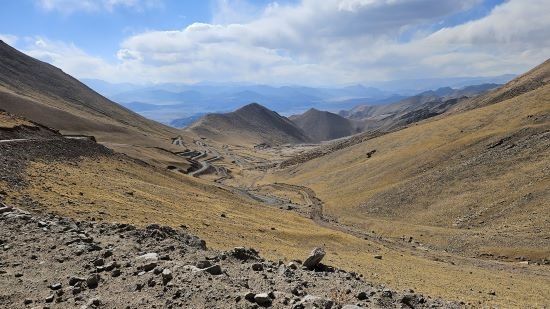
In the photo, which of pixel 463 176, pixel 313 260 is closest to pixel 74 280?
pixel 313 260

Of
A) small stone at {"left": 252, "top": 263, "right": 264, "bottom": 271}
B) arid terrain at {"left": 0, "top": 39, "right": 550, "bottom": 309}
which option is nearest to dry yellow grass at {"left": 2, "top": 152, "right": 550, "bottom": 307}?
arid terrain at {"left": 0, "top": 39, "right": 550, "bottom": 309}

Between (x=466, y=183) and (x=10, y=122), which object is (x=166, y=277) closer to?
(x=10, y=122)

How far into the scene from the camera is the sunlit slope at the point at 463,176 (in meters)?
53.2

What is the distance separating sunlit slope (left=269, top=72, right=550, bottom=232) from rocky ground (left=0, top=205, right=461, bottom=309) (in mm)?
39216

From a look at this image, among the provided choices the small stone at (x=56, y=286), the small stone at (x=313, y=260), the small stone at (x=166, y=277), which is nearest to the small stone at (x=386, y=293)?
the small stone at (x=313, y=260)

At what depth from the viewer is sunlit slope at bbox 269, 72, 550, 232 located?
53.2 m

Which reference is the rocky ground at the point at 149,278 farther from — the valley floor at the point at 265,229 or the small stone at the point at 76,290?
the valley floor at the point at 265,229

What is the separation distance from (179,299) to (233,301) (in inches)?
60.7

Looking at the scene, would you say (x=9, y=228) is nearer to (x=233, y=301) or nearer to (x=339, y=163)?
(x=233, y=301)

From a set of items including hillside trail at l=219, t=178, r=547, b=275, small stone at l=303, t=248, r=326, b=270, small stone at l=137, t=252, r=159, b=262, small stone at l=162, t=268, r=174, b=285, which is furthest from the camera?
hillside trail at l=219, t=178, r=547, b=275

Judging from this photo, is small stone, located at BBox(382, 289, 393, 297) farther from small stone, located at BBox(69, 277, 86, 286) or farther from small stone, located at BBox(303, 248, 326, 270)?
small stone, located at BBox(69, 277, 86, 286)

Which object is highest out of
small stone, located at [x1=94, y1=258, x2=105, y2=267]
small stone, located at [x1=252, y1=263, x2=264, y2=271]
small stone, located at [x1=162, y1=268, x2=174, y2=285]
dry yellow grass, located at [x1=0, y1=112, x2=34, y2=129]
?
dry yellow grass, located at [x1=0, y1=112, x2=34, y2=129]

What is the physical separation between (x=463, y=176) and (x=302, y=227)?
29.4m

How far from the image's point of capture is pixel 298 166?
12475cm
